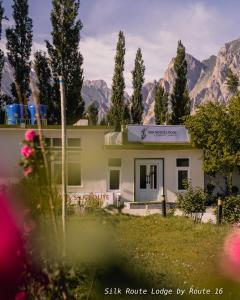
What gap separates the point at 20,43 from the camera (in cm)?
4181

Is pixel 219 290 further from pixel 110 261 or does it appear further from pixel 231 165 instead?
pixel 231 165

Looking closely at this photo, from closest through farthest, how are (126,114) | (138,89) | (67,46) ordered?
(67,46)
(126,114)
(138,89)

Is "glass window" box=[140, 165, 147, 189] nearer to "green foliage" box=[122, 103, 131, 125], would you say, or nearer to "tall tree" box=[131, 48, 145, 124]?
"green foliage" box=[122, 103, 131, 125]

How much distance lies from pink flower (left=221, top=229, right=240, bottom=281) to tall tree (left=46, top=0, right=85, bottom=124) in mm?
37806

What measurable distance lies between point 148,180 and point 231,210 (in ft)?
29.5

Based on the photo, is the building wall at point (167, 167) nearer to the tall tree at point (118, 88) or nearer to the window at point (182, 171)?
the window at point (182, 171)

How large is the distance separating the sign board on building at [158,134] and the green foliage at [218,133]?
5.24ft

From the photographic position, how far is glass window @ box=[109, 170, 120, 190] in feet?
81.1

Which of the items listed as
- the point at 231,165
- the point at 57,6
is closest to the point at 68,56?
the point at 57,6

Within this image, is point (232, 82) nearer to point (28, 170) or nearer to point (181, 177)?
point (181, 177)

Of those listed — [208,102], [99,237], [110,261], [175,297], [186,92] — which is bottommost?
[175,297]

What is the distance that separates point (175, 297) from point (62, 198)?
14.2 feet

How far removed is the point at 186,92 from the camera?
157ft

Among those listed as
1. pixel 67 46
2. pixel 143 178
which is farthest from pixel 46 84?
pixel 143 178
